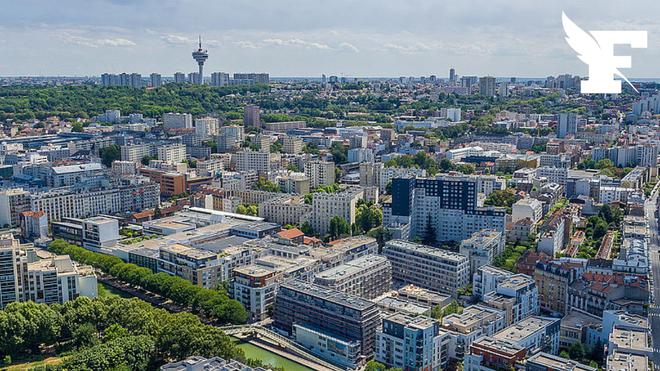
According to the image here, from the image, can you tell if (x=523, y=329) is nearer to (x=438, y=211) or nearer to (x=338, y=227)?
(x=438, y=211)

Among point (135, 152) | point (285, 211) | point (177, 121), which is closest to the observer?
point (285, 211)

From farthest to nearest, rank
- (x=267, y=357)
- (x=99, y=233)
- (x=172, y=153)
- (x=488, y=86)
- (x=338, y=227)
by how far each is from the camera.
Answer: (x=488, y=86) < (x=172, y=153) < (x=338, y=227) < (x=99, y=233) < (x=267, y=357)

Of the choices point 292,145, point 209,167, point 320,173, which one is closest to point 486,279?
point 320,173

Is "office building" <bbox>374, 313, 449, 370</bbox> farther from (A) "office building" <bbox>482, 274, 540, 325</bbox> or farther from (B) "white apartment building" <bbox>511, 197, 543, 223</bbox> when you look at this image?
(B) "white apartment building" <bbox>511, 197, 543, 223</bbox>

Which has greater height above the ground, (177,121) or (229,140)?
(177,121)

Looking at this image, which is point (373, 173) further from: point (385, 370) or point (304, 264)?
point (385, 370)

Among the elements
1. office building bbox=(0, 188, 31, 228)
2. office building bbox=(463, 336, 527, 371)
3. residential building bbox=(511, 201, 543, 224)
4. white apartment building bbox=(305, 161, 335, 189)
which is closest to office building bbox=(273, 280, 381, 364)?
office building bbox=(463, 336, 527, 371)

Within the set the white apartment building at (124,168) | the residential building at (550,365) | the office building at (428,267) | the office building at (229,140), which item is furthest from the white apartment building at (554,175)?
the residential building at (550,365)
